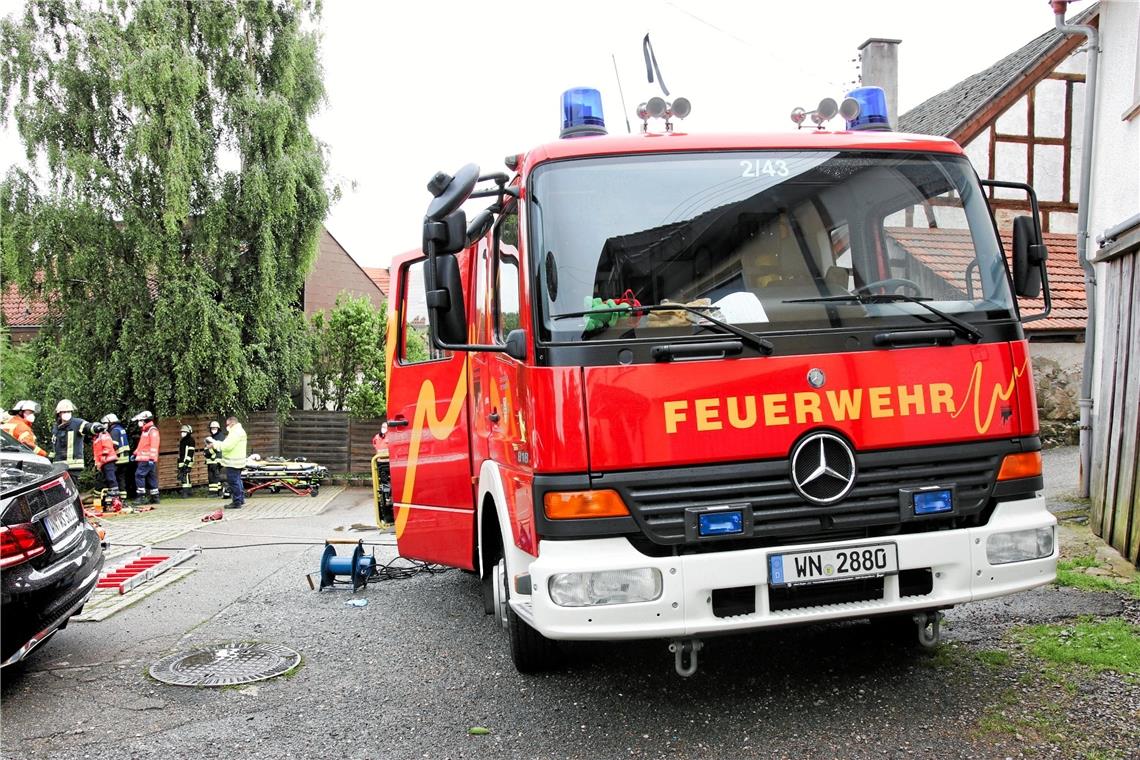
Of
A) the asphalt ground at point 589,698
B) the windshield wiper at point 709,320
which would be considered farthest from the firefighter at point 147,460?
the windshield wiper at point 709,320

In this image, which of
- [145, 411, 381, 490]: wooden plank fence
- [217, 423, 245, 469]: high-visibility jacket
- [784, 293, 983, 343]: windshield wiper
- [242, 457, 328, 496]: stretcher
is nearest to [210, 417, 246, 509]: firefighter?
[217, 423, 245, 469]: high-visibility jacket

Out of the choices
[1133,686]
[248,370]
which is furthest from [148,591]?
[248,370]

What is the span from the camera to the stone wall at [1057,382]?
52.8ft

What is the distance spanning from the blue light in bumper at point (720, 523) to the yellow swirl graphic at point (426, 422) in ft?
7.35

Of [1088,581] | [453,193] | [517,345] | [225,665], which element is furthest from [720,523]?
[1088,581]

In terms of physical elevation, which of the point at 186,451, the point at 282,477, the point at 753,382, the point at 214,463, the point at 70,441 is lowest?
the point at 282,477

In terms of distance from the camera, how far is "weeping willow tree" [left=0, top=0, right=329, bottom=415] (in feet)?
65.0

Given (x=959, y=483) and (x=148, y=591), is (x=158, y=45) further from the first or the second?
(x=959, y=483)

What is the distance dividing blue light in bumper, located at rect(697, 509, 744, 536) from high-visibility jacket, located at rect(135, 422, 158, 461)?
646 inches

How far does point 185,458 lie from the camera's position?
20.2 meters

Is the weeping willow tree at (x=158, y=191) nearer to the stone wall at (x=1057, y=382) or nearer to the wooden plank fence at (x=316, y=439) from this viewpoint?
the wooden plank fence at (x=316, y=439)

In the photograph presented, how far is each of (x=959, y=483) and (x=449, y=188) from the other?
248 centimetres

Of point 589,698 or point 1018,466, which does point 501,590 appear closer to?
point 589,698

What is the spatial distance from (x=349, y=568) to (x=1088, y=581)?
208 inches
